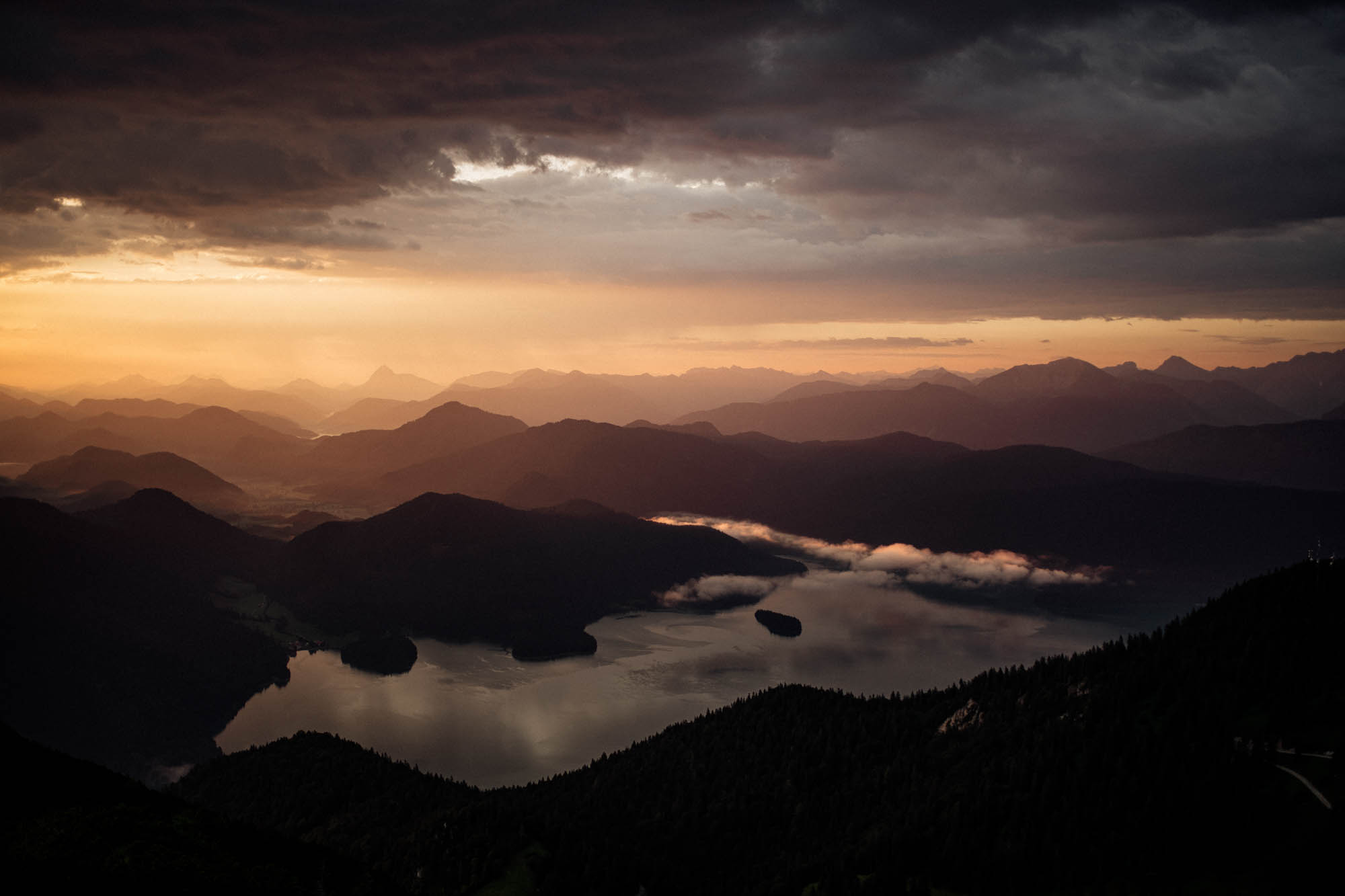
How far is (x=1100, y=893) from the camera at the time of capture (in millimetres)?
83750

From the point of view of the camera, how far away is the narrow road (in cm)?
8146

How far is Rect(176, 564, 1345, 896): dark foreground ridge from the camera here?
286 feet

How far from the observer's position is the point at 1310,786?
84750 millimetres

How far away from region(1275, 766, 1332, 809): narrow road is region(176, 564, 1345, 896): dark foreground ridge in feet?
2.41

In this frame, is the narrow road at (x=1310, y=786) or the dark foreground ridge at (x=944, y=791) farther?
the dark foreground ridge at (x=944, y=791)

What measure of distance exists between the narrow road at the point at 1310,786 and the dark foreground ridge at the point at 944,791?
734 mm

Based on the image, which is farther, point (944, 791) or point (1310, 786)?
point (944, 791)

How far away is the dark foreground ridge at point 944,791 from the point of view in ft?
286

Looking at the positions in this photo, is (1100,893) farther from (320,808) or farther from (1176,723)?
(320,808)

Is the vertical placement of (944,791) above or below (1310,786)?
below

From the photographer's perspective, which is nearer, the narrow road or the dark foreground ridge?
the narrow road

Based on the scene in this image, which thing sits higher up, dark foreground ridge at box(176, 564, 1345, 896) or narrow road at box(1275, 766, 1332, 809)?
narrow road at box(1275, 766, 1332, 809)

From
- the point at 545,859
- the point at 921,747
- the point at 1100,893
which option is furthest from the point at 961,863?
the point at 545,859

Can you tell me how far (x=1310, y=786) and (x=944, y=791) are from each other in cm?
4368
